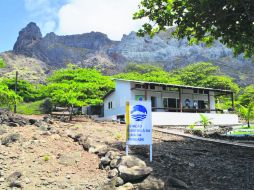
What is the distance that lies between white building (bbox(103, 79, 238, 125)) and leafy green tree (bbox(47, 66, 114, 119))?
2747 millimetres

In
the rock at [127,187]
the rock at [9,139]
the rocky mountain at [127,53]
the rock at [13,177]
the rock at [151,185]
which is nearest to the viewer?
the rock at [127,187]

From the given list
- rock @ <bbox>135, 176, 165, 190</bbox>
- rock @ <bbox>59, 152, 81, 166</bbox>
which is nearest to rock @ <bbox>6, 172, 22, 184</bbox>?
Result: rock @ <bbox>59, 152, 81, 166</bbox>

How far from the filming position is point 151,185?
7.66 m

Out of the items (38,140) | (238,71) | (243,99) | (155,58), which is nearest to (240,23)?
(38,140)

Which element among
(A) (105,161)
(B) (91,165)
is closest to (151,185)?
(A) (105,161)

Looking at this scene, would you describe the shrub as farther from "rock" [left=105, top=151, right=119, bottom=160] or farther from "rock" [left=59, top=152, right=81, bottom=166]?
"rock" [left=105, top=151, right=119, bottom=160]

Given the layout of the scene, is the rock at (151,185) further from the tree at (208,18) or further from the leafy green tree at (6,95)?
the leafy green tree at (6,95)

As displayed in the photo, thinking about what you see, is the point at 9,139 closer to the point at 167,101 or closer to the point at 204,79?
the point at 167,101

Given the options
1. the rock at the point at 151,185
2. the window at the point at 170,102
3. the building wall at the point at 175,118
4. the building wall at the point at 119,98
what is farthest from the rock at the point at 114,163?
the window at the point at 170,102

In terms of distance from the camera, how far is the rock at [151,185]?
25.0 feet

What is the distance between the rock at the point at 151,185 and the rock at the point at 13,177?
3.18 m

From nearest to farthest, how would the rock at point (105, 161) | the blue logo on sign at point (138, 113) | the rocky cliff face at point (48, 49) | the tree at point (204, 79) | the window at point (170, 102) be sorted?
the rock at point (105, 161), the blue logo on sign at point (138, 113), the window at point (170, 102), the tree at point (204, 79), the rocky cliff face at point (48, 49)

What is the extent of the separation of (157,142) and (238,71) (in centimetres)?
15029

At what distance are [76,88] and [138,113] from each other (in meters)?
19.9
